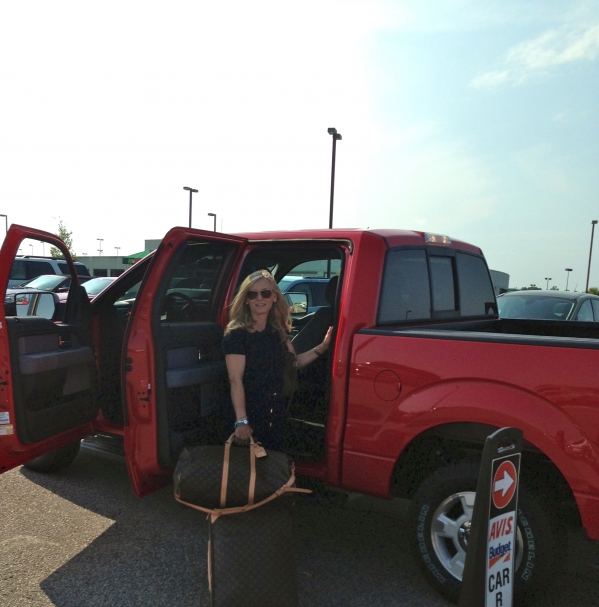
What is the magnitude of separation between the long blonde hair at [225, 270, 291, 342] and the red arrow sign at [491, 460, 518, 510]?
1591mm

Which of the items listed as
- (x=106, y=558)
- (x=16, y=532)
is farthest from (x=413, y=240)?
(x=16, y=532)

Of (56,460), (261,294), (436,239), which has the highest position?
(436,239)

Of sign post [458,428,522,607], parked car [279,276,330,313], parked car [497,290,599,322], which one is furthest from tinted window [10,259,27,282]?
sign post [458,428,522,607]

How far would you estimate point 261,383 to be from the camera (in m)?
3.21

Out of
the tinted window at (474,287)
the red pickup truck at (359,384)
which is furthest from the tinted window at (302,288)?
→ the red pickup truck at (359,384)

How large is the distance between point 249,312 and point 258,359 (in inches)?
11.0

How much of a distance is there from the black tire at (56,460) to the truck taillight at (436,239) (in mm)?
3089

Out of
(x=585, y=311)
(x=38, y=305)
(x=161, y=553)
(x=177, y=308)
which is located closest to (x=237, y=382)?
(x=177, y=308)

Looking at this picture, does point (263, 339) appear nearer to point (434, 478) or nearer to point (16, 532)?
point (434, 478)

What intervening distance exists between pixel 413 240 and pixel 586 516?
6.01ft

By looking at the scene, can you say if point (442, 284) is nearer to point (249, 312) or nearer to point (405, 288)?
point (405, 288)

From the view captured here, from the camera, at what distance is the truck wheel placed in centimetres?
262

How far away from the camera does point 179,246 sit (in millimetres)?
3264

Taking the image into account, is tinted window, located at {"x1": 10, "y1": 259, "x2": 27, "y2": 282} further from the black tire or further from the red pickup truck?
the red pickup truck
